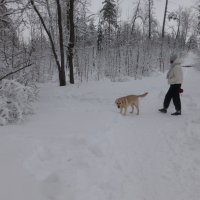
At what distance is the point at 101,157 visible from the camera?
17.4ft

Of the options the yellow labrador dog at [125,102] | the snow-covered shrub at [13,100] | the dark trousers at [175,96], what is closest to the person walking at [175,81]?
the dark trousers at [175,96]

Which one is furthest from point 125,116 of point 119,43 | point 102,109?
point 119,43

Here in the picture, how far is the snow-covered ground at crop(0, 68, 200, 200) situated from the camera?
13.6 ft

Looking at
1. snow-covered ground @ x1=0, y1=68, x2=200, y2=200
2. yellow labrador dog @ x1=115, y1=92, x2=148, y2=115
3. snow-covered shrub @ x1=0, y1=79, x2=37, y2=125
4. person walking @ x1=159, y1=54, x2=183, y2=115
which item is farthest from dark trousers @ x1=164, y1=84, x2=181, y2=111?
snow-covered shrub @ x1=0, y1=79, x2=37, y2=125

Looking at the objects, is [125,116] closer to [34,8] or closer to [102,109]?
[102,109]

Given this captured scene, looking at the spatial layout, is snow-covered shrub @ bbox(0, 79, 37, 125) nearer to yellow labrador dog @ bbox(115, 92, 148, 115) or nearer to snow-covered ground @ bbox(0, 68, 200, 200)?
snow-covered ground @ bbox(0, 68, 200, 200)

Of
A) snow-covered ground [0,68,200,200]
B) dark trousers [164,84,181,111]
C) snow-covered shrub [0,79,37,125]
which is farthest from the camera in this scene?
dark trousers [164,84,181,111]

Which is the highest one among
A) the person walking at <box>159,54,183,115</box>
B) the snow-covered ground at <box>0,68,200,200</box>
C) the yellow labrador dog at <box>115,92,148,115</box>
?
the person walking at <box>159,54,183,115</box>

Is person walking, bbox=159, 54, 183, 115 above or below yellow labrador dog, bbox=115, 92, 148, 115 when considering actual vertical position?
above

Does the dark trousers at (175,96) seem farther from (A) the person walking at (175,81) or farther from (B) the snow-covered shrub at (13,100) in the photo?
(B) the snow-covered shrub at (13,100)

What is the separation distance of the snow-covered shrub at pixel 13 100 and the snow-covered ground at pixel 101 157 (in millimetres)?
369

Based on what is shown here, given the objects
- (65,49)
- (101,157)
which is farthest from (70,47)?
(101,157)

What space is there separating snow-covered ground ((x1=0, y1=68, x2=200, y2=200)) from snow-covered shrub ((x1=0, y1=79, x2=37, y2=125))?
14.5 inches

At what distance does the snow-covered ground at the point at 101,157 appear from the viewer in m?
4.15
